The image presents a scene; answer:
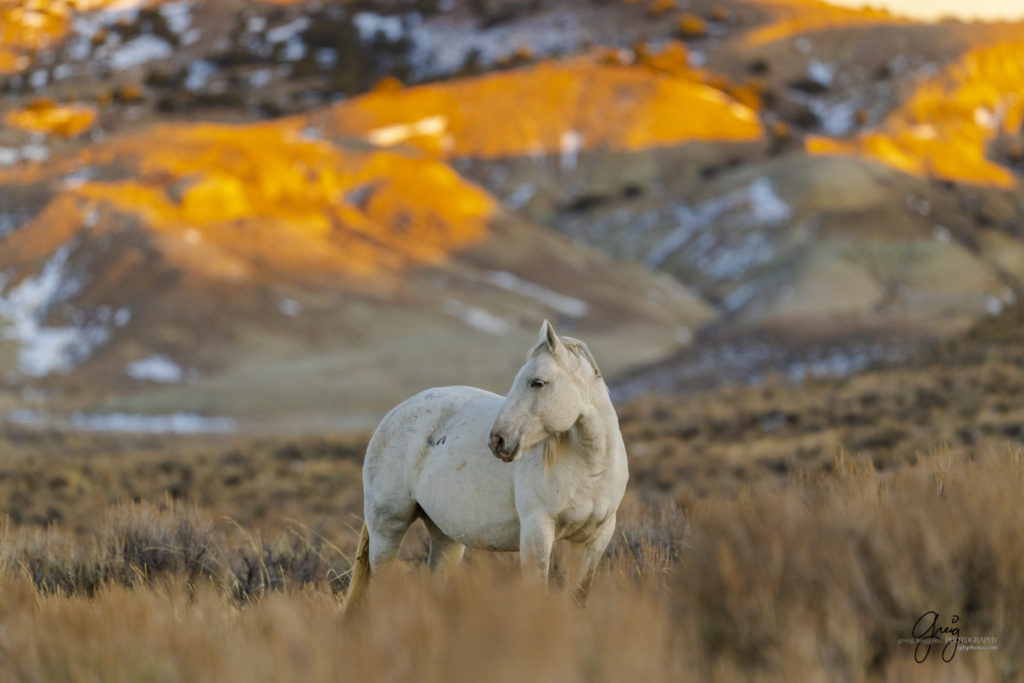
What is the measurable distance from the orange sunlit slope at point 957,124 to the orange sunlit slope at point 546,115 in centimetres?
1320

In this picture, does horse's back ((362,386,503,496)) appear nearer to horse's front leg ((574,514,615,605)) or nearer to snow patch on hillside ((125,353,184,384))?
horse's front leg ((574,514,615,605))

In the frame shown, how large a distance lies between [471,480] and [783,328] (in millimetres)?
53767

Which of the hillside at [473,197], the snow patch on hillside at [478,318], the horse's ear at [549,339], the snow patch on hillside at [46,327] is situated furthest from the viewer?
the snow patch on hillside at [478,318]

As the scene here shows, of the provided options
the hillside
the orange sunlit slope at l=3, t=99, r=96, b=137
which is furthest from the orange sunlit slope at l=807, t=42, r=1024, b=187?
the orange sunlit slope at l=3, t=99, r=96, b=137

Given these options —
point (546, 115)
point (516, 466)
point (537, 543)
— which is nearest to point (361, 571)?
point (516, 466)

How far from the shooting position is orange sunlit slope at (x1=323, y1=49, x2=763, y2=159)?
109m

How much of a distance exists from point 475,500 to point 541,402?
809 mm

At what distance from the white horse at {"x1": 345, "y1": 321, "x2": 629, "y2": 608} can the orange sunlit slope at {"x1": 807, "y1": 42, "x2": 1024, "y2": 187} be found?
100m

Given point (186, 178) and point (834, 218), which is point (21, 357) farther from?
point (834, 218)

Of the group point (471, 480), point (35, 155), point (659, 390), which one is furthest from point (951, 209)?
point (471, 480)

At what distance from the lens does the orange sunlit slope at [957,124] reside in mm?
101625

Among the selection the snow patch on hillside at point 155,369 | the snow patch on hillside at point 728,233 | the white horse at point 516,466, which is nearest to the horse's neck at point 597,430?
the white horse at point 516,466

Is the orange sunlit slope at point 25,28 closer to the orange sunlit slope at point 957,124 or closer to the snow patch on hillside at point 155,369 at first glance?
the snow patch on hillside at point 155,369

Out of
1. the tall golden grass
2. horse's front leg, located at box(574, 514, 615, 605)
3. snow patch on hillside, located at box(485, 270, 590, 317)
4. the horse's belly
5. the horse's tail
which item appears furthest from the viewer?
snow patch on hillside, located at box(485, 270, 590, 317)
